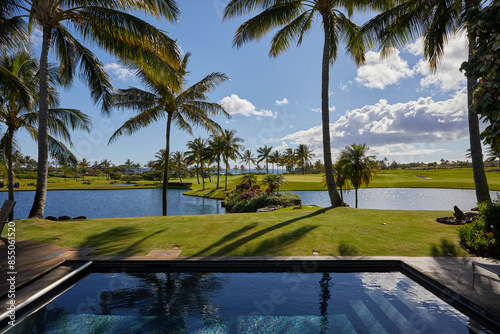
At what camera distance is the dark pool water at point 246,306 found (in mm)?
4238

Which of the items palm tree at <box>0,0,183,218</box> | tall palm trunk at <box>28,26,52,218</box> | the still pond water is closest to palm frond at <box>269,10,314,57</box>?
palm tree at <box>0,0,183,218</box>

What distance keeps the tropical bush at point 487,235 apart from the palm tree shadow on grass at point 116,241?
961 cm

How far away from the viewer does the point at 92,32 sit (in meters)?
11.3

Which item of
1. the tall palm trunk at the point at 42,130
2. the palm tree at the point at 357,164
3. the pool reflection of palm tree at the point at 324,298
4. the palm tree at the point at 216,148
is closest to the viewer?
the pool reflection of palm tree at the point at 324,298

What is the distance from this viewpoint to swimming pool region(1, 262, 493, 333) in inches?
167

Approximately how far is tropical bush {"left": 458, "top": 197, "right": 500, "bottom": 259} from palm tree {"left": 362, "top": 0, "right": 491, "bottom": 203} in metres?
3.49

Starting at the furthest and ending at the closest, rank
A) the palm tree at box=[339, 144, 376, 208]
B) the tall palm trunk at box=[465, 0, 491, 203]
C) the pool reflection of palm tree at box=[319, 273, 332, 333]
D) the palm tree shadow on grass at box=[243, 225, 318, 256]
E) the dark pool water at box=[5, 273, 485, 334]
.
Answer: the palm tree at box=[339, 144, 376, 208]
the tall palm trunk at box=[465, 0, 491, 203]
the palm tree shadow on grass at box=[243, 225, 318, 256]
the pool reflection of palm tree at box=[319, 273, 332, 333]
the dark pool water at box=[5, 273, 485, 334]

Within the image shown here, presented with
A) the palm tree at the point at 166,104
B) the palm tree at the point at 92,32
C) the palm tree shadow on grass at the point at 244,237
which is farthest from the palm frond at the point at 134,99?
the palm tree shadow on grass at the point at 244,237

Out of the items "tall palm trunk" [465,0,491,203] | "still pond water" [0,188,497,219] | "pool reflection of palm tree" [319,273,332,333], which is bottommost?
"still pond water" [0,188,497,219]

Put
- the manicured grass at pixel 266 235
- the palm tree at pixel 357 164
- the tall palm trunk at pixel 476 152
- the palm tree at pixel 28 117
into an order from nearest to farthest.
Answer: the manicured grass at pixel 266 235 < the tall palm trunk at pixel 476 152 < the palm tree at pixel 28 117 < the palm tree at pixel 357 164

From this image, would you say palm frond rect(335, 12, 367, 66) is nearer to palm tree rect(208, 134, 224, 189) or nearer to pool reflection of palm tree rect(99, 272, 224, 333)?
pool reflection of palm tree rect(99, 272, 224, 333)

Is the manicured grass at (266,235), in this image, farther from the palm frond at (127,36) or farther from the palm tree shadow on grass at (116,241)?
the palm frond at (127,36)

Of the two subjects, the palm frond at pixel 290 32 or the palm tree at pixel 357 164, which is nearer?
the palm frond at pixel 290 32

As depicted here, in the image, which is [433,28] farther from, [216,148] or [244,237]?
[216,148]
